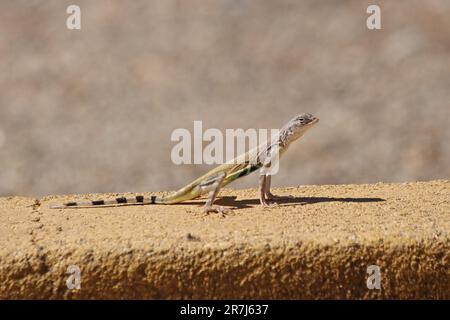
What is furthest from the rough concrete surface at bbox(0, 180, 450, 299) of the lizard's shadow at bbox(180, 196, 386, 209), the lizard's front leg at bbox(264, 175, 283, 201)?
the lizard's front leg at bbox(264, 175, 283, 201)

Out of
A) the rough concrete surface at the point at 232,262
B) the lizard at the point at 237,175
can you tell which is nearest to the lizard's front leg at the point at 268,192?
the lizard at the point at 237,175

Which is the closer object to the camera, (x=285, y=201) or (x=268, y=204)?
(x=268, y=204)

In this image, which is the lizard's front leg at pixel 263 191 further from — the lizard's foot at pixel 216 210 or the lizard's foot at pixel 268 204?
the lizard's foot at pixel 216 210

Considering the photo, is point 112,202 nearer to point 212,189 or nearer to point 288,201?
point 212,189

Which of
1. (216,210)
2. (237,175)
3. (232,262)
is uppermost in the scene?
(237,175)

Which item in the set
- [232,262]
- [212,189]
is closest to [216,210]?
[212,189]

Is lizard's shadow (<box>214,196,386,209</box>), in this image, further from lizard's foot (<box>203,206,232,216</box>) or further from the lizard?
lizard's foot (<box>203,206,232,216</box>)

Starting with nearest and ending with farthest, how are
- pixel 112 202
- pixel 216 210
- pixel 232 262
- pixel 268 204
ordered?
1. pixel 232 262
2. pixel 216 210
3. pixel 268 204
4. pixel 112 202
